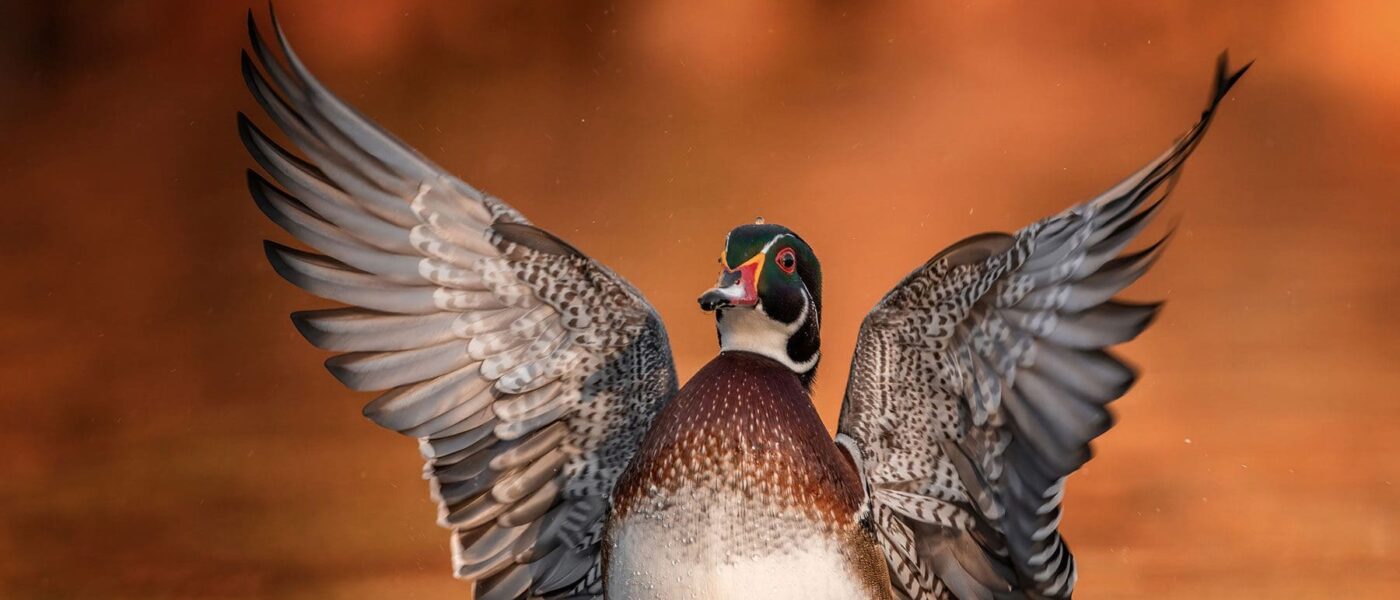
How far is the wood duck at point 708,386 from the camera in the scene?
2104 mm

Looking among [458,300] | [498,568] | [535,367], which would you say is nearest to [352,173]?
[458,300]

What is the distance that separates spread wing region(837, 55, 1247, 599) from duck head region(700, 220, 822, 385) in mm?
95

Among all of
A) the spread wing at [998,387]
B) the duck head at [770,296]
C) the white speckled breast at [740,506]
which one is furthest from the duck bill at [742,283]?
the spread wing at [998,387]

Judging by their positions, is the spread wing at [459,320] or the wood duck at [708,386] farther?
the spread wing at [459,320]

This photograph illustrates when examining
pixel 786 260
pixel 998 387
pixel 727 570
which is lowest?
pixel 727 570

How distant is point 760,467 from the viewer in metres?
2.11

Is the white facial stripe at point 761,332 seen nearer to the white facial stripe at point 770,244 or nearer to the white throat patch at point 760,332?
the white throat patch at point 760,332

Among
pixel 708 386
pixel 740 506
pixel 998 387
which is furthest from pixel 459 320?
pixel 998 387

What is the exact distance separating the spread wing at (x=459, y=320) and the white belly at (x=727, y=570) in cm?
39

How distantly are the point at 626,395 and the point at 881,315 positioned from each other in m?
0.47

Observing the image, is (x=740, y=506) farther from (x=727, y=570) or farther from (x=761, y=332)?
(x=761, y=332)

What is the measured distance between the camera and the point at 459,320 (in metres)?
2.45

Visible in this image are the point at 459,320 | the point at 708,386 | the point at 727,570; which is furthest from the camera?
the point at 459,320

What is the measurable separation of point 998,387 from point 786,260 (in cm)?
38
